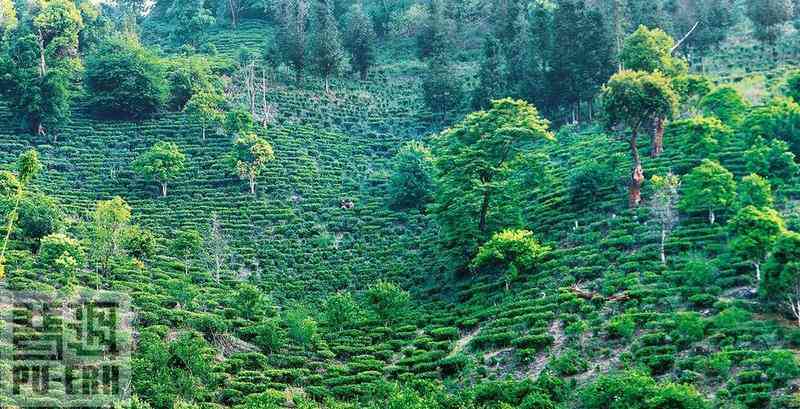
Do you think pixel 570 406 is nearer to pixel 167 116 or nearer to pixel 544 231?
pixel 544 231

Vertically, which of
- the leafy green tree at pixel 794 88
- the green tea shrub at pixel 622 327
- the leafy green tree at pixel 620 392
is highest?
the leafy green tree at pixel 794 88

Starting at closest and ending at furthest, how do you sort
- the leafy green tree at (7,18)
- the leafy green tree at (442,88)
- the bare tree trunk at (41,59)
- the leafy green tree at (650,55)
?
the leafy green tree at (650,55)
the bare tree trunk at (41,59)
the leafy green tree at (442,88)
the leafy green tree at (7,18)

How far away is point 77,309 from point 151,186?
22603 mm

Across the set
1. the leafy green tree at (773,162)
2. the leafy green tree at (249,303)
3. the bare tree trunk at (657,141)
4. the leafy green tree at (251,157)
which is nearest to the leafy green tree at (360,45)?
the leafy green tree at (251,157)

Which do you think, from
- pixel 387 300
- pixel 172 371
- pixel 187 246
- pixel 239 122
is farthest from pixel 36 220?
pixel 387 300

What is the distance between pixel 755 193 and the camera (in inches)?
2002

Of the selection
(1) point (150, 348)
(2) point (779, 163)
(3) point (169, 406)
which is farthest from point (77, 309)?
(2) point (779, 163)

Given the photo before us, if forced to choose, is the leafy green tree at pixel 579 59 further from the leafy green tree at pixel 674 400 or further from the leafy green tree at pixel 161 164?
the leafy green tree at pixel 674 400

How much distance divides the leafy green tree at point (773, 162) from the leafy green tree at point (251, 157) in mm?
32691

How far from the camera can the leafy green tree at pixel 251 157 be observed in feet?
227

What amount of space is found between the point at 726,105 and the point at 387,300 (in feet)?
93.5

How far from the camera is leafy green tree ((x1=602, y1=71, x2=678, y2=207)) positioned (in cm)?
5591

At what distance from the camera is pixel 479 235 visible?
56281mm

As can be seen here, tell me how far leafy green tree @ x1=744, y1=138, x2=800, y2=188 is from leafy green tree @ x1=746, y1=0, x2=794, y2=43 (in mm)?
28241
